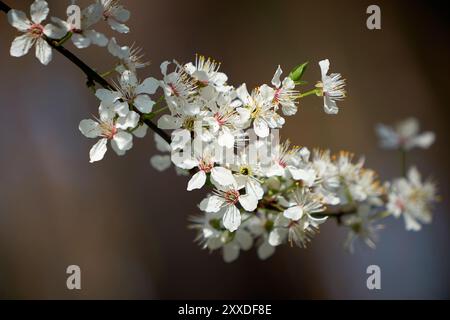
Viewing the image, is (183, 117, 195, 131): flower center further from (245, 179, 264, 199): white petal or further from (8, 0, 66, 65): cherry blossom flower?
(8, 0, 66, 65): cherry blossom flower

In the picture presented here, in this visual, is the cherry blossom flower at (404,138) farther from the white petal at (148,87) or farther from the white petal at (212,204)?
the white petal at (148,87)

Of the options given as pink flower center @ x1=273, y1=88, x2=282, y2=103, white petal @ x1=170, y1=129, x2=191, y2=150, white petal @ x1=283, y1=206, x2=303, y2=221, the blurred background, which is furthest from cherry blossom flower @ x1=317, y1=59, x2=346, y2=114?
the blurred background

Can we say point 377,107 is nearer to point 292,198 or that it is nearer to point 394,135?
point 394,135

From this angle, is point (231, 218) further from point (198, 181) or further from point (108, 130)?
point (108, 130)

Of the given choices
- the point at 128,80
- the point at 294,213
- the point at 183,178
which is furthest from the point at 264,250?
the point at 183,178

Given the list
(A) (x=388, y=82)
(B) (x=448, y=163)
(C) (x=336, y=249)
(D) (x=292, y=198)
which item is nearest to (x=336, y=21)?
(A) (x=388, y=82)
